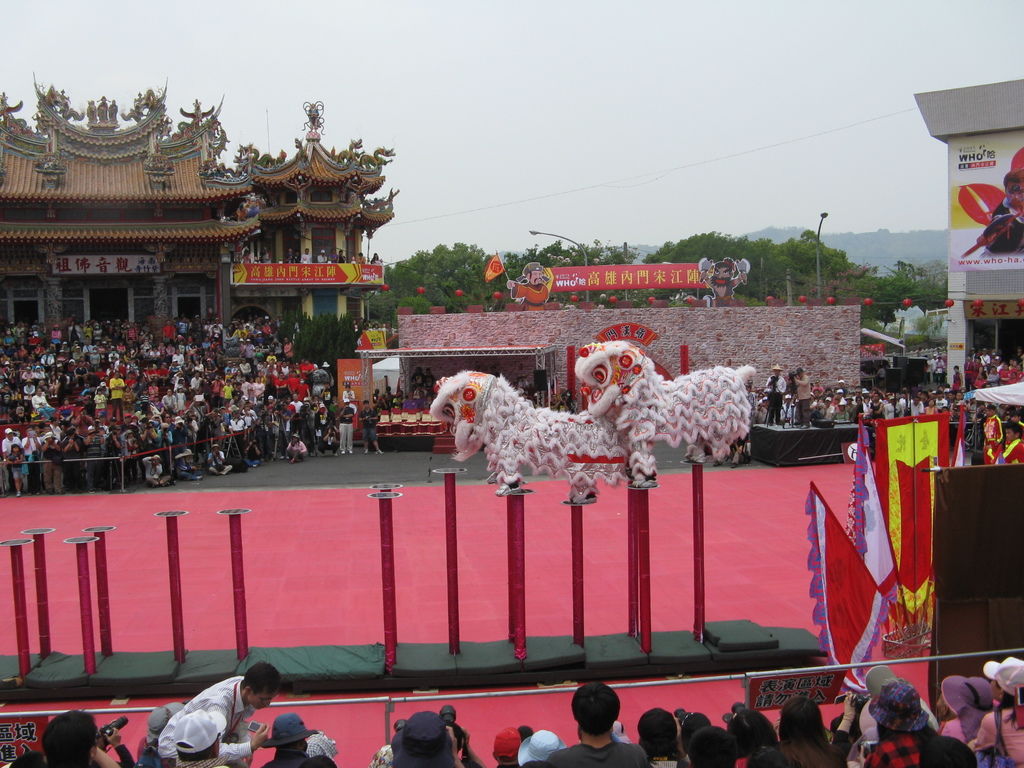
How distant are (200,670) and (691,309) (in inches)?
794

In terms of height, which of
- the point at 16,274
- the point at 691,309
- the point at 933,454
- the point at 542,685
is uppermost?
the point at 16,274

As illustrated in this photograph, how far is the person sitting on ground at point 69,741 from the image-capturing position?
12.1ft

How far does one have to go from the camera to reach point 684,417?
8.07 m

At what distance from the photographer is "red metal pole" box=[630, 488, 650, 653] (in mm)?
7414

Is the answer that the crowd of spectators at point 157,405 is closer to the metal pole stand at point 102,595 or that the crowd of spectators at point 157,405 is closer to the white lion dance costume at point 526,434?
the metal pole stand at point 102,595

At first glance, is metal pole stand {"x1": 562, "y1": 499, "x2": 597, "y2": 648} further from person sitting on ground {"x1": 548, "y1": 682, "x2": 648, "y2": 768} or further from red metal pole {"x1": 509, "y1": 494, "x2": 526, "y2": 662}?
person sitting on ground {"x1": 548, "y1": 682, "x2": 648, "y2": 768}

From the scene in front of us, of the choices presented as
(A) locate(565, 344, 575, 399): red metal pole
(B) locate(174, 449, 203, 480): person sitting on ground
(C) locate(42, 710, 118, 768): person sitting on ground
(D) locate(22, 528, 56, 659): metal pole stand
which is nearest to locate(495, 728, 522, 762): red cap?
(C) locate(42, 710, 118, 768): person sitting on ground

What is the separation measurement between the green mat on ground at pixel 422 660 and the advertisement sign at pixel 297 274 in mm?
24574

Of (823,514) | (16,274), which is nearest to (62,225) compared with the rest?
(16,274)

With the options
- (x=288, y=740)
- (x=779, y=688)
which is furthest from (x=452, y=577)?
(x=288, y=740)

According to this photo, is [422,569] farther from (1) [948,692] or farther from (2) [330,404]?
(2) [330,404]

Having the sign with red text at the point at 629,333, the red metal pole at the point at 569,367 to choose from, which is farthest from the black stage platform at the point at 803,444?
the red metal pole at the point at 569,367

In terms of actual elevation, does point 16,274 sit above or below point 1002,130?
below

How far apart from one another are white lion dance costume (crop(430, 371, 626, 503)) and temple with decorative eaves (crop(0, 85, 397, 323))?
22178mm
